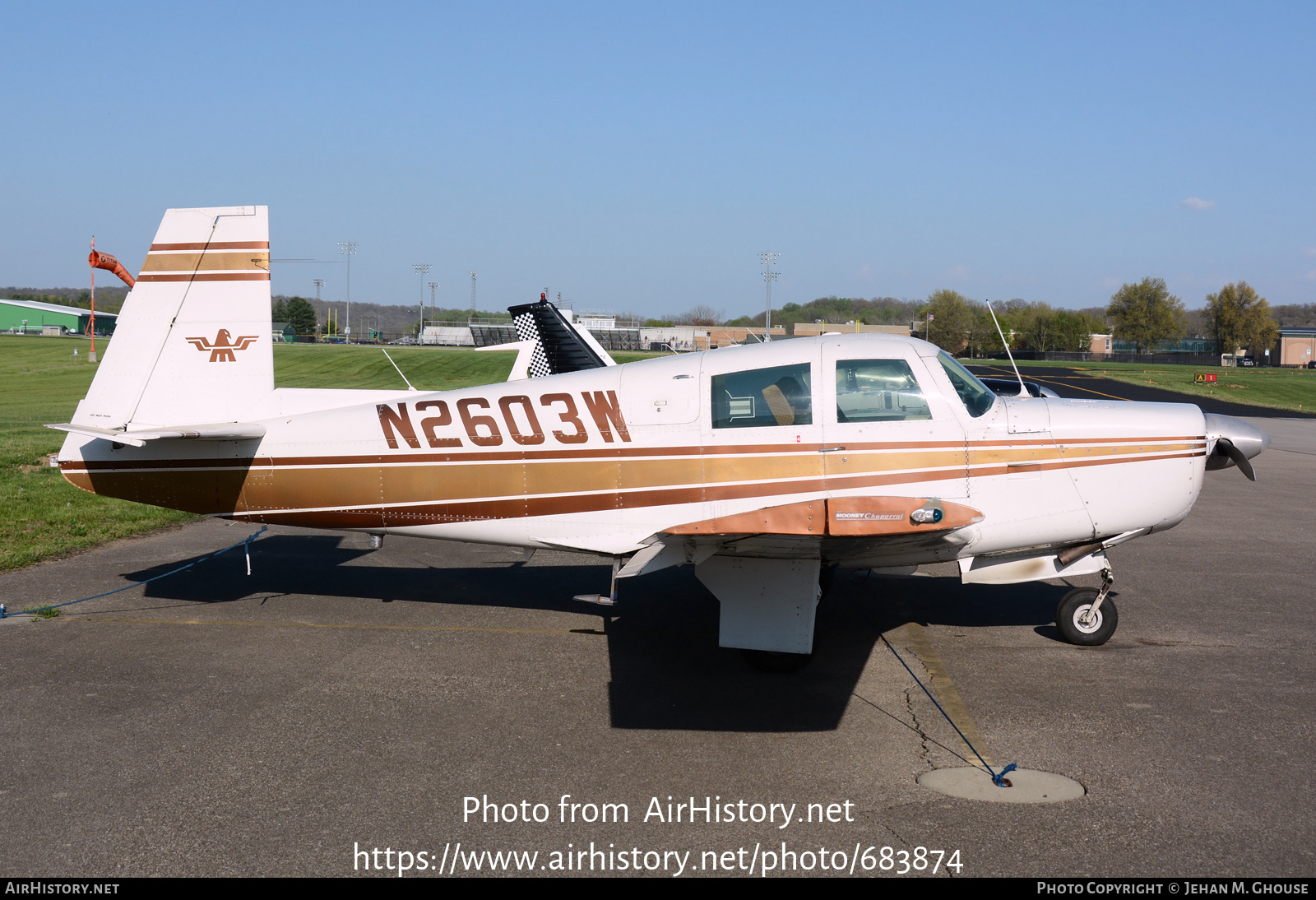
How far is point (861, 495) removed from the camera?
20.2 feet

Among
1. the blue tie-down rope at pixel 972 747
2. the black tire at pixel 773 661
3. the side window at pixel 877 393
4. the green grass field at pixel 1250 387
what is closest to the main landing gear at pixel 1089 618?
the blue tie-down rope at pixel 972 747

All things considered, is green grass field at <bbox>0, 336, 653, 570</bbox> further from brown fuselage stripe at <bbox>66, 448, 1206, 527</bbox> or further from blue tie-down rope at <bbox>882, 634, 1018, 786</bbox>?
blue tie-down rope at <bbox>882, 634, 1018, 786</bbox>

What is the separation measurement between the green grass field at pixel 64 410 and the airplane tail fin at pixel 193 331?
11.9ft

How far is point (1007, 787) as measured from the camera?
4.64 meters

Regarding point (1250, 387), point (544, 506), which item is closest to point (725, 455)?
point (544, 506)

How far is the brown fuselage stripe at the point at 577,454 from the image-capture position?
20.4 ft

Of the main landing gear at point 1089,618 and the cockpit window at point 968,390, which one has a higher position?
the cockpit window at point 968,390

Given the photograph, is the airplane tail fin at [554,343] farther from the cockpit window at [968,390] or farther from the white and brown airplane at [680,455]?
the cockpit window at [968,390]

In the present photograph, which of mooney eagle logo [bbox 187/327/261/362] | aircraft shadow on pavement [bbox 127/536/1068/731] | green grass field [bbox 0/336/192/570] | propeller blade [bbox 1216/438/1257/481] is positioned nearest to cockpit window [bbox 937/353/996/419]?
propeller blade [bbox 1216/438/1257/481]

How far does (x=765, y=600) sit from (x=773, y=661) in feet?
1.66

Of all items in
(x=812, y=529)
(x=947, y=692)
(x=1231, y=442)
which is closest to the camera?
(x=812, y=529)

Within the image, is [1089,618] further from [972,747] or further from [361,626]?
[361,626]

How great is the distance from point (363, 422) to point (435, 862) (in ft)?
13.1

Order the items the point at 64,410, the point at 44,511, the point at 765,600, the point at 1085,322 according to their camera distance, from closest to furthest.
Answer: the point at 765,600 < the point at 44,511 < the point at 64,410 < the point at 1085,322
